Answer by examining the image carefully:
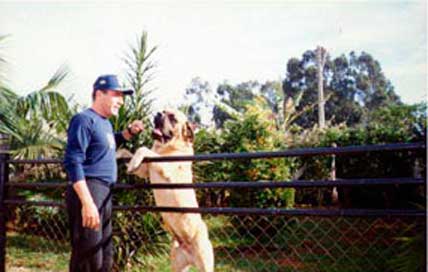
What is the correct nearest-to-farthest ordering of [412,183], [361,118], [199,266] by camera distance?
1. [412,183]
2. [199,266]
3. [361,118]

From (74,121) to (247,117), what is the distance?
5240 millimetres

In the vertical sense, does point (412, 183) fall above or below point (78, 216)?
above

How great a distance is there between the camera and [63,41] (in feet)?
26.0

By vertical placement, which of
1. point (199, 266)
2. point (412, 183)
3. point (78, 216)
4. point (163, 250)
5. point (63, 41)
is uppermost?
Answer: point (63, 41)

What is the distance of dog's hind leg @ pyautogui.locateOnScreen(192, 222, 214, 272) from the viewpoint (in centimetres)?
322

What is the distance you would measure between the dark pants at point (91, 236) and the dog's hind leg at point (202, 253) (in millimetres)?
631

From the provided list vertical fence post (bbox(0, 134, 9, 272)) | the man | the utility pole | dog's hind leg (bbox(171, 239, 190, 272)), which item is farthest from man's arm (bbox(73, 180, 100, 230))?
the utility pole

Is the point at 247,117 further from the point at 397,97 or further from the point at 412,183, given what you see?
the point at 397,97

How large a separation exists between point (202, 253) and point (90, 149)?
3.59 feet

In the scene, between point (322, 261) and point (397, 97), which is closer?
point (322, 261)

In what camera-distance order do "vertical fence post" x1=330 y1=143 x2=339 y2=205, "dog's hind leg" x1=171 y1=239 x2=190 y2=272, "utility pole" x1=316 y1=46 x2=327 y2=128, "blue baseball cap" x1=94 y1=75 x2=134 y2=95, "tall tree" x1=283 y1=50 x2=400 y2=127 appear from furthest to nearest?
1. "tall tree" x1=283 y1=50 x2=400 y2=127
2. "utility pole" x1=316 y1=46 x2=327 y2=128
3. "vertical fence post" x1=330 y1=143 x2=339 y2=205
4. "dog's hind leg" x1=171 y1=239 x2=190 y2=272
5. "blue baseball cap" x1=94 y1=75 x2=134 y2=95

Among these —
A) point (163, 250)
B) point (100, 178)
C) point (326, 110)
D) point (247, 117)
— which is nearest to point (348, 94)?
point (326, 110)

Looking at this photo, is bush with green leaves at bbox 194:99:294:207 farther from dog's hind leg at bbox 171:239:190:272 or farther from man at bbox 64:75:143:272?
man at bbox 64:75:143:272

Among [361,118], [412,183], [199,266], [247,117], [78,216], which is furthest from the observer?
[361,118]
